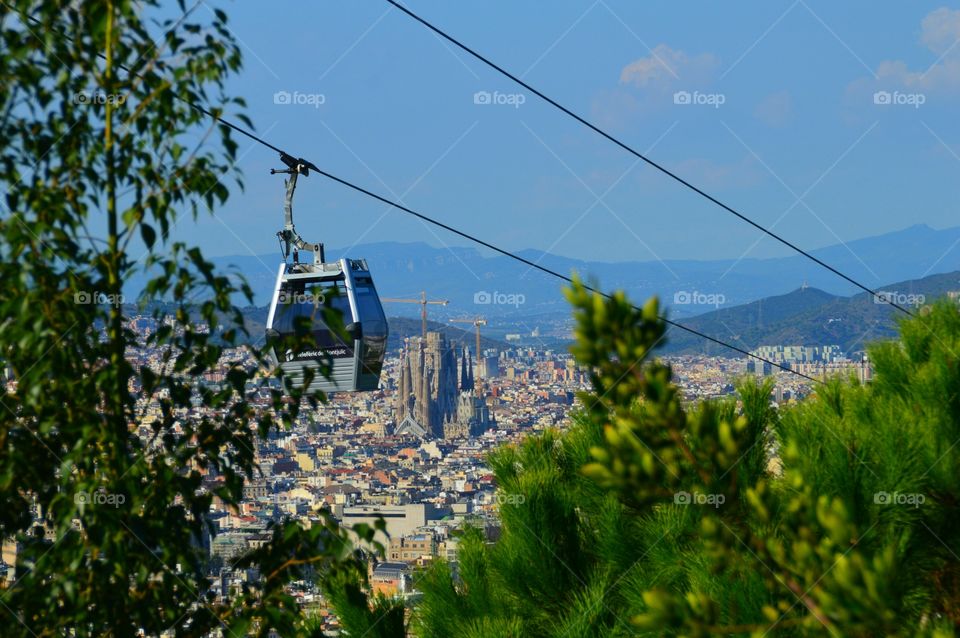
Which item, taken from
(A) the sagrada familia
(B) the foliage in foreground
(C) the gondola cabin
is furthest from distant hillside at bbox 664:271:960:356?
(B) the foliage in foreground

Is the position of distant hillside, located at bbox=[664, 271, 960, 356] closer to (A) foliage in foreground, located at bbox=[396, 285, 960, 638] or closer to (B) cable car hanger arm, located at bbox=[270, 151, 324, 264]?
(B) cable car hanger arm, located at bbox=[270, 151, 324, 264]

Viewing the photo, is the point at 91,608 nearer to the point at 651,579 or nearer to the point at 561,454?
the point at 651,579

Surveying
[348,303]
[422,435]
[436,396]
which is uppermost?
[436,396]

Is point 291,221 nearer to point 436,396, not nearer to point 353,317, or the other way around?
point 353,317

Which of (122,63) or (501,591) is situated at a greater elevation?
(122,63)

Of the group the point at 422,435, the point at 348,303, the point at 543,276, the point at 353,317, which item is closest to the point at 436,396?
the point at 422,435

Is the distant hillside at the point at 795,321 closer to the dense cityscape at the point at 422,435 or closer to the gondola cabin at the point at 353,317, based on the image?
the dense cityscape at the point at 422,435

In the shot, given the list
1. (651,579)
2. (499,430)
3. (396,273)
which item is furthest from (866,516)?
(396,273)
